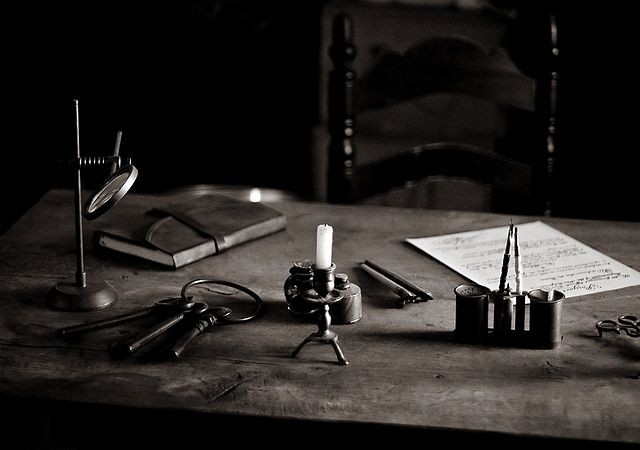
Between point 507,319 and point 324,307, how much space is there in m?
0.26

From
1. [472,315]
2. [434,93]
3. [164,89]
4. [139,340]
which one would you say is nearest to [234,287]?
[139,340]

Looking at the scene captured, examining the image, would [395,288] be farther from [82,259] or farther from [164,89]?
[164,89]

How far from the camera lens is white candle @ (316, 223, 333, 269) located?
1224mm

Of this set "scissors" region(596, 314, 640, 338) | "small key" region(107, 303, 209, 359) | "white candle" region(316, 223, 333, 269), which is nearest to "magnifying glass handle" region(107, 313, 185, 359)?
"small key" region(107, 303, 209, 359)

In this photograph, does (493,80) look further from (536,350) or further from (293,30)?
(293,30)

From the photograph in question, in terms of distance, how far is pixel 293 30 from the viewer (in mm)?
3494

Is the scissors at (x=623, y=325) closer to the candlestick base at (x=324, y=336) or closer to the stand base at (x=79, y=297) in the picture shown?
the candlestick base at (x=324, y=336)

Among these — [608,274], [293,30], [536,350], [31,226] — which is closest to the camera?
[536,350]

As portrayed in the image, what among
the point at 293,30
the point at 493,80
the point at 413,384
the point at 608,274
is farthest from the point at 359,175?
the point at 293,30

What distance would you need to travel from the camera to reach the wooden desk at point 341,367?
3.53 ft

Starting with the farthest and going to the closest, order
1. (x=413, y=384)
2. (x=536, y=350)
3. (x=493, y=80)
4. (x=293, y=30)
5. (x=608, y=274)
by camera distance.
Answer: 1. (x=293, y=30)
2. (x=493, y=80)
3. (x=608, y=274)
4. (x=536, y=350)
5. (x=413, y=384)

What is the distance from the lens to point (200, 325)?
1.28 meters

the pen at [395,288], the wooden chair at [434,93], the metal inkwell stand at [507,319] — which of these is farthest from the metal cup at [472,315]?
the wooden chair at [434,93]

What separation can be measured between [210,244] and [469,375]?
59 centimetres
